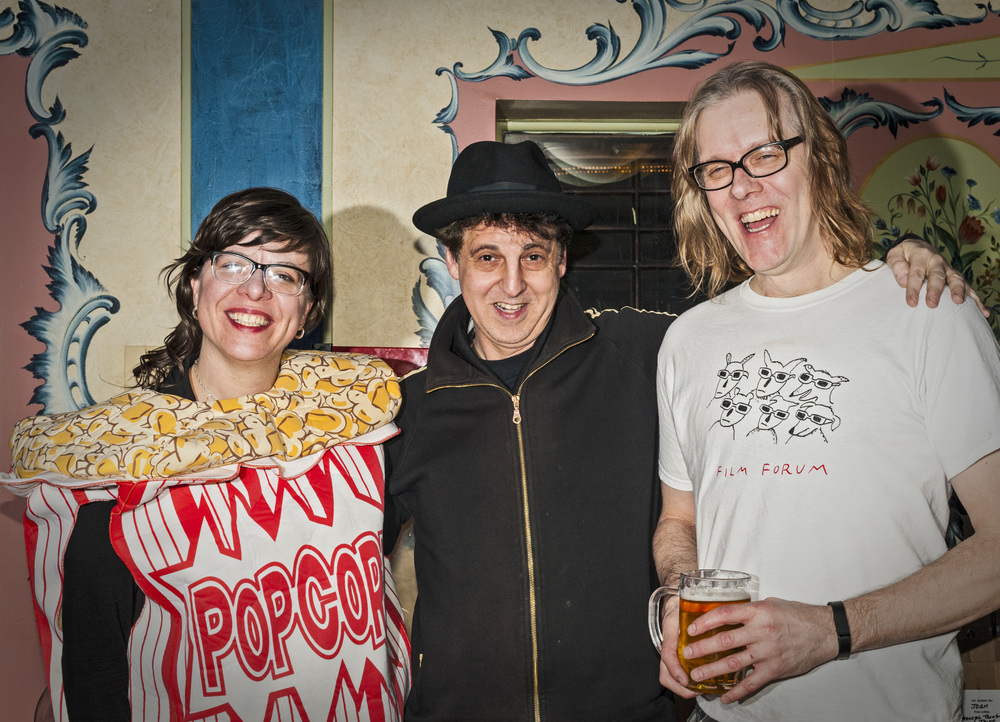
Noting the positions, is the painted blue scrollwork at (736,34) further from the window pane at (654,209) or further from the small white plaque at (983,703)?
the small white plaque at (983,703)

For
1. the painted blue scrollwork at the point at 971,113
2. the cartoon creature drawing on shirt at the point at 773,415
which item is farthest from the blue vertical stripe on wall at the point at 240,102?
the painted blue scrollwork at the point at 971,113

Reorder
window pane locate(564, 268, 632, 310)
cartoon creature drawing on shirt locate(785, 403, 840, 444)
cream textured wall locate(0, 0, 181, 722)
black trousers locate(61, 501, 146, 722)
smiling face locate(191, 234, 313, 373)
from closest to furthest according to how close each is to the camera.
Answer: cartoon creature drawing on shirt locate(785, 403, 840, 444) → black trousers locate(61, 501, 146, 722) → smiling face locate(191, 234, 313, 373) → cream textured wall locate(0, 0, 181, 722) → window pane locate(564, 268, 632, 310)

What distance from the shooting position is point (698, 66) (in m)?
2.56

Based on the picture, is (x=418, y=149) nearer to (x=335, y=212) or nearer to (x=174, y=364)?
(x=335, y=212)

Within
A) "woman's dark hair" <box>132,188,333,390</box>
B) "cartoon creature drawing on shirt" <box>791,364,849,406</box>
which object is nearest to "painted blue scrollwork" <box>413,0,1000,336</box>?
"woman's dark hair" <box>132,188,333,390</box>

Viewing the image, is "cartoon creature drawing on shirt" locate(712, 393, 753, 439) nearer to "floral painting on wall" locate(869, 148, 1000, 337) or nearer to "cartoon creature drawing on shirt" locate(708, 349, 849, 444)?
"cartoon creature drawing on shirt" locate(708, 349, 849, 444)

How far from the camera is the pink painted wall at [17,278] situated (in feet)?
8.07

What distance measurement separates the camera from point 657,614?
1.36 m

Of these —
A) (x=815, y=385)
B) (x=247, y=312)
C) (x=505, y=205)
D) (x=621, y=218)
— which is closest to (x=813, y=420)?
(x=815, y=385)

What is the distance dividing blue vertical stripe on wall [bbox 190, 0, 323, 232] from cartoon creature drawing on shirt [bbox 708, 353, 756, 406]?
163 centimetres

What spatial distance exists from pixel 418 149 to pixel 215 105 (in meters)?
0.69

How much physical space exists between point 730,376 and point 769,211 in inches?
12.3

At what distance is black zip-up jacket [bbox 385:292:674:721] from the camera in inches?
62.9

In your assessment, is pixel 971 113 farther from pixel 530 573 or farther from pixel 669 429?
pixel 530 573
